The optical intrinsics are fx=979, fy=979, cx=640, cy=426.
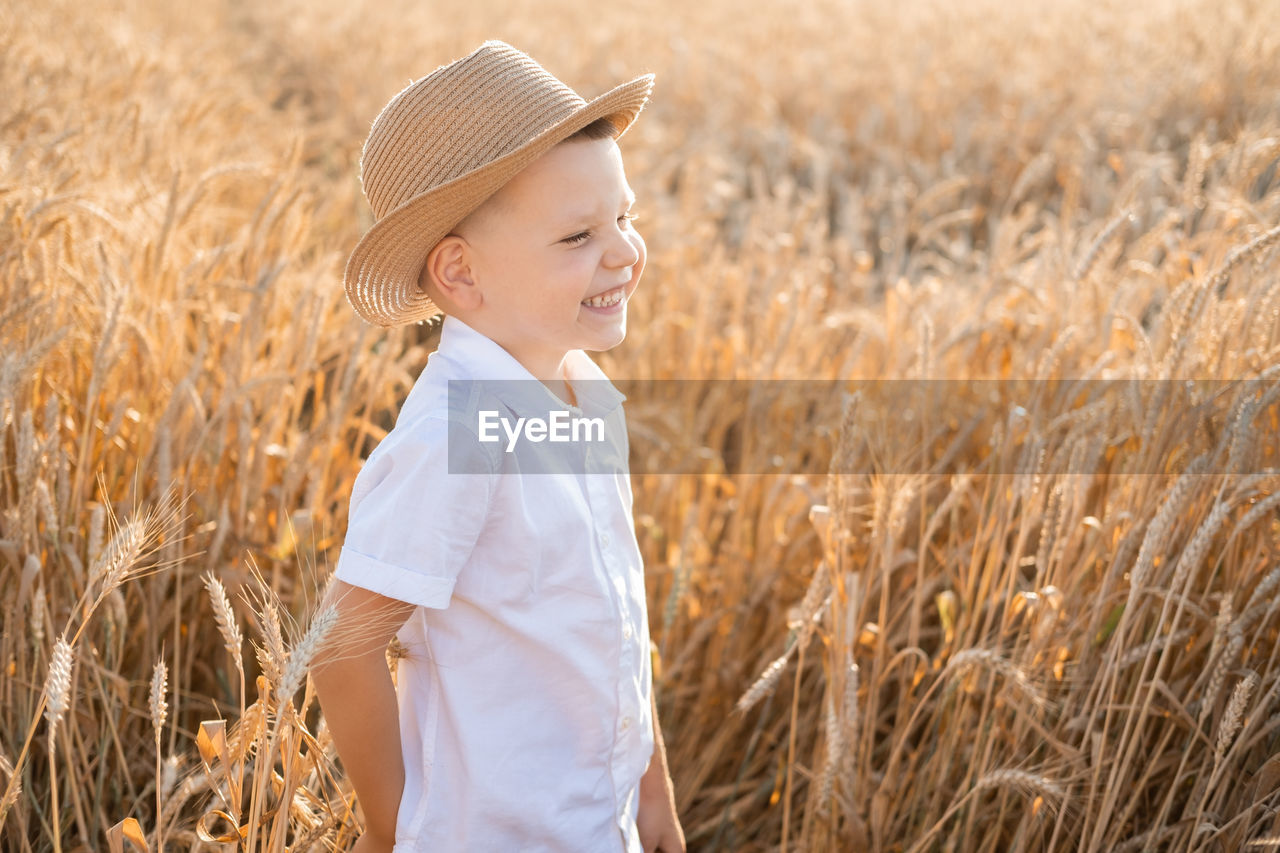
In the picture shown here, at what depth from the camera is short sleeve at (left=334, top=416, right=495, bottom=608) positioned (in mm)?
989

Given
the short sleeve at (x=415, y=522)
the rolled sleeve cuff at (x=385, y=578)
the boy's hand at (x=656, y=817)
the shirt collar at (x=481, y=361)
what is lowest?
the boy's hand at (x=656, y=817)

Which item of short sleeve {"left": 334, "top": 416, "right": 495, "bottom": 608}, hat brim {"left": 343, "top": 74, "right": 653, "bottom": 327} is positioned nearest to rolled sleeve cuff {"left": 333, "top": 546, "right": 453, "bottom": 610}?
short sleeve {"left": 334, "top": 416, "right": 495, "bottom": 608}

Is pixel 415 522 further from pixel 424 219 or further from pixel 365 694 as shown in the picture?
pixel 424 219

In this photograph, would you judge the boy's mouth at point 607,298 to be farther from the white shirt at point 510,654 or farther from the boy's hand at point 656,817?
the boy's hand at point 656,817

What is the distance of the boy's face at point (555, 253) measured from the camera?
1.08 meters

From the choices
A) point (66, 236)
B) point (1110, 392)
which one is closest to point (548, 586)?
point (1110, 392)

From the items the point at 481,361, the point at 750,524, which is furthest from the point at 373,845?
the point at 750,524

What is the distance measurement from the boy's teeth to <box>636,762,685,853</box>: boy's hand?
630mm

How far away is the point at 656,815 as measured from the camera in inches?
51.5

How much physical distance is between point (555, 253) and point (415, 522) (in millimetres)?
333

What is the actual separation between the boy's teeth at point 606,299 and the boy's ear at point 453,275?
13 cm

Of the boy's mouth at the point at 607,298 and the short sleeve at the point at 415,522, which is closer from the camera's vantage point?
the short sleeve at the point at 415,522

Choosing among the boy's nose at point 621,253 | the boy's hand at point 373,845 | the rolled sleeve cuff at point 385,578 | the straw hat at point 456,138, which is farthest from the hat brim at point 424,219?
the boy's hand at point 373,845

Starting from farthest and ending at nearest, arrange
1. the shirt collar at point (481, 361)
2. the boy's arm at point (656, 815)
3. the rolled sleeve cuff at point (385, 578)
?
the boy's arm at point (656, 815) → the shirt collar at point (481, 361) → the rolled sleeve cuff at point (385, 578)
